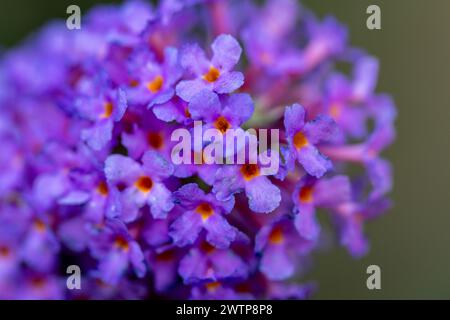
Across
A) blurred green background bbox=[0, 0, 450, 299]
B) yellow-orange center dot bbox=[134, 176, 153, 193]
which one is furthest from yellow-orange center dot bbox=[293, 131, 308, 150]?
blurred green background bbox=[0, 0, 450, 299]

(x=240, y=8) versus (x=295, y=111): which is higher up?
(x=240, y=8)

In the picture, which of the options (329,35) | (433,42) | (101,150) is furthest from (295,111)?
(433,42)

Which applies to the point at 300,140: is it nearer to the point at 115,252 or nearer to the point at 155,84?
the point at 155,84

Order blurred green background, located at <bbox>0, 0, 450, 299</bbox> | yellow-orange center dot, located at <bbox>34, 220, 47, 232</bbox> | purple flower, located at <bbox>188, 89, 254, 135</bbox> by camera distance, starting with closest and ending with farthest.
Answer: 1. purple flower, located at <bbox>188, 89, 254, 135</bbox>
2. yellow-orange center dot, located at <bbox>34, 220, 47, 232</bbox>
3. blurred green background, located at <bbox>0, 0, 450, 299</bbox>

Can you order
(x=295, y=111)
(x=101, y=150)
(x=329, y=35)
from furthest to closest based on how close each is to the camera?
(x=329, y=35) → (x=101, y=150) → (x=295, y=111)

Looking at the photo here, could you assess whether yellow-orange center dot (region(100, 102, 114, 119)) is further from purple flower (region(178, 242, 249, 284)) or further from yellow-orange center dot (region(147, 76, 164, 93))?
purple flower (region(178, 242, 249, 284))

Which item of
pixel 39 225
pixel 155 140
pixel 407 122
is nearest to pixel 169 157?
pixel 155 140
